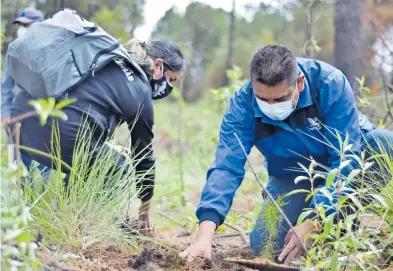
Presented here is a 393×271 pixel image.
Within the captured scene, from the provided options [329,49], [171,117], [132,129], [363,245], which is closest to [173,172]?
[132,129]

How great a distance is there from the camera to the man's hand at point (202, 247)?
3.41 meters

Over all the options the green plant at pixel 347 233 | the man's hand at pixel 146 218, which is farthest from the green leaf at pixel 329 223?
the man's hand at pixel 146 218

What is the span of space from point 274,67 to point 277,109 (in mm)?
275

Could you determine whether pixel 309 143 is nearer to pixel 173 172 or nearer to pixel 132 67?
pixel 132 67

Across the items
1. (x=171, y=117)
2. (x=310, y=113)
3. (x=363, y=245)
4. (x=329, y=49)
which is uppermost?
(x=310, y=113)

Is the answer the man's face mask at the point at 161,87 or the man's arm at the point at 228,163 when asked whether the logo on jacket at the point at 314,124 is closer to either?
the man's arm at the point at 228,163

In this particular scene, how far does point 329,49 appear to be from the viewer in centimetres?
2286

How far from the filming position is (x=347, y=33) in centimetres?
722

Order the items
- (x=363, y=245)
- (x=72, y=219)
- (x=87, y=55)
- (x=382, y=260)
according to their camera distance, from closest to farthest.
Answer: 1. (x=363, y=245)
2. (x=382, y=260)
3. (x=72, y=219)
4. (x=87, y=55)

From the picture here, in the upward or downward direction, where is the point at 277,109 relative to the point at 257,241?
upward

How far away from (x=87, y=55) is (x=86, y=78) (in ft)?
0.58

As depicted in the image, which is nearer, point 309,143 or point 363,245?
point 363,245

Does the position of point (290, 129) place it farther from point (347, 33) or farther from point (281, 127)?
point (347, 33)

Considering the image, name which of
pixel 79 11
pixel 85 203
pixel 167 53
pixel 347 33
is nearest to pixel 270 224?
pixel 85 203
